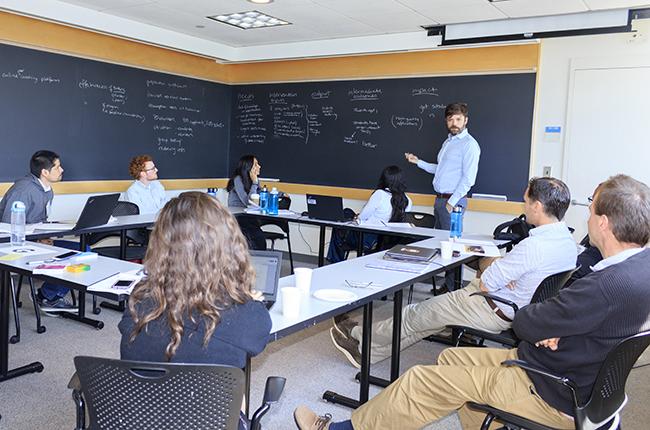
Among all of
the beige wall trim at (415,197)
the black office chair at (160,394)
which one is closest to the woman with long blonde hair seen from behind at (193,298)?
the black office chair at (160,394)

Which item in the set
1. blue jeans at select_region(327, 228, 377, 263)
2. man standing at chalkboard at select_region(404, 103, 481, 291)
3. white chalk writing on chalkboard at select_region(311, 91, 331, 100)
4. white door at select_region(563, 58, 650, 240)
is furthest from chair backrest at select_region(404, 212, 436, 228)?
white chalk writing on chalkboard at select_region(311, 91, 331, 100)

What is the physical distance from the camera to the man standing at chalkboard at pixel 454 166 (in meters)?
5.51

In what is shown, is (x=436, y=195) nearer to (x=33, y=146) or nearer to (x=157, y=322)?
(x=33, y=146)

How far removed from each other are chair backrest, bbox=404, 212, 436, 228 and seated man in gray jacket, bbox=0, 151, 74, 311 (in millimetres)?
2976

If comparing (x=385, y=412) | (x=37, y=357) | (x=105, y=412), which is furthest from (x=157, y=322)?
(x=37, y=357)

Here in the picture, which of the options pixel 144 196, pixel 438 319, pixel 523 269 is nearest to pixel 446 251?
pixel 438 319

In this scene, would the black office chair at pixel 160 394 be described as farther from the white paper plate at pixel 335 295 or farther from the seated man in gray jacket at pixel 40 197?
the seated man in gray jacket at pixel 40 197

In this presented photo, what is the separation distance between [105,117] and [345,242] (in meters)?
2.92

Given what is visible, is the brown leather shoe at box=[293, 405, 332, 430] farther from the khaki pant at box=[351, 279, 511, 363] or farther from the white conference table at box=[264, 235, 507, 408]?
the khaki pant at box=[351, 279, 511, 363]

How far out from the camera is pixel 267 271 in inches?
92.3

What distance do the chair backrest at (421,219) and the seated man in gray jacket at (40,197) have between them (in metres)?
2.98

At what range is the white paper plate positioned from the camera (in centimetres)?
241

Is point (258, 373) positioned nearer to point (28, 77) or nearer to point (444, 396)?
point (444, 396)

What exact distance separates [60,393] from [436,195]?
13.6 ft
